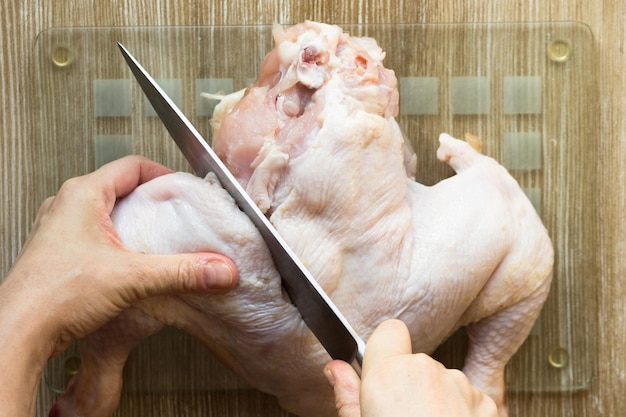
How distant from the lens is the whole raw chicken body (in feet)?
4.50

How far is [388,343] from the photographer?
1141 millimetres

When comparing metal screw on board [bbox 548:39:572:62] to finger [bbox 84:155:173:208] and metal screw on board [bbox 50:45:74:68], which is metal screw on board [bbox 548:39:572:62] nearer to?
finger [bbox 84:155:173:208]

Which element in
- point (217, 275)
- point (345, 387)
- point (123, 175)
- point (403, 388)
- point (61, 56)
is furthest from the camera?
point (61, 56)

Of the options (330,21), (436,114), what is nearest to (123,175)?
(330,21)

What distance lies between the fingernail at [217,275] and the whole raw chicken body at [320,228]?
0.13ft

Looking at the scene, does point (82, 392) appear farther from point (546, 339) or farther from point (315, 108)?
point (546, 339)

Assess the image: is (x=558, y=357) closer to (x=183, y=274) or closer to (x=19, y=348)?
(x=183, y=274)

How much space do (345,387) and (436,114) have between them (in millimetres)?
765

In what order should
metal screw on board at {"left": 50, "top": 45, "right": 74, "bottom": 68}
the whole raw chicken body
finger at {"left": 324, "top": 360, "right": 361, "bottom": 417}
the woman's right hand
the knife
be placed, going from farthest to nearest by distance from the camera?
metal screw on board at {"left": 50, "top": 45, "right": 74, "bottom": 68}
the whole raw chicken body
the knife
finger at {"left": 324, "top": 360, "right": 361, "bottom": 417}
the woman's right hand

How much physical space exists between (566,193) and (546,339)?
1.13ft

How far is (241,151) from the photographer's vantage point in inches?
55.3

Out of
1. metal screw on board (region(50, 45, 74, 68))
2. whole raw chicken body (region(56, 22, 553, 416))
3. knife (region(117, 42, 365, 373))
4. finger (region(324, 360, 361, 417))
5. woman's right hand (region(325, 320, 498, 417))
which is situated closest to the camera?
woman's right hand (region(325, 320, 498, 417))

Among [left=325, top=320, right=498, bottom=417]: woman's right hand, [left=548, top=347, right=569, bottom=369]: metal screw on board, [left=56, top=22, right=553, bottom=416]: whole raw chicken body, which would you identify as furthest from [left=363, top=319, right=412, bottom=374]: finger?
[left=548, top=347, right=569, bottom=369]: metal screw on board

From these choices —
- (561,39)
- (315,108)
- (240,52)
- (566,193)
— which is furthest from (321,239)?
(561,39)
